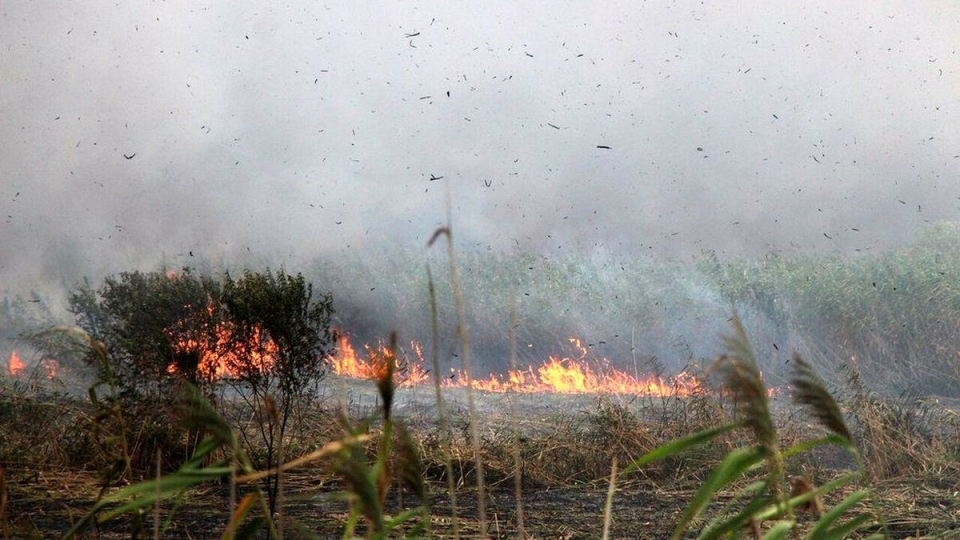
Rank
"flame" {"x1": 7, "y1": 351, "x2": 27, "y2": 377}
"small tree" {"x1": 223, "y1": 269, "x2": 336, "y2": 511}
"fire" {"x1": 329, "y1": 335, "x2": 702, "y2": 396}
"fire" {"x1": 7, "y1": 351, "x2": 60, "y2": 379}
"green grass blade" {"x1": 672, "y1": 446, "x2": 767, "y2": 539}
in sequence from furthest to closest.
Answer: "fire" {"x1": 329, "y1": 335, "x2": 702, "y2": 396}, "flame" {"x1": 7, "y1": 351, "x2": 27, "y2": 377}, "fire" {"x1": 7, "y1": 351, "x2": 60, "y2": 379}, "small tree" {"x1": 223, "y1": 269, "x2": 336, "y2": 511}, "green grass blade" {"x1": 672, "y1": 446, "x2": 767, "y2": 539}

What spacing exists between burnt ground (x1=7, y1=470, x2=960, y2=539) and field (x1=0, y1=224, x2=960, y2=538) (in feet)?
0.07

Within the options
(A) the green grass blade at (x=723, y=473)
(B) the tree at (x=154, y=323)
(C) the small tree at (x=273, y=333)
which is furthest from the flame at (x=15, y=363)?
(A) the green grass blade at (x=723, y=473)

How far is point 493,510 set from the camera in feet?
15.1

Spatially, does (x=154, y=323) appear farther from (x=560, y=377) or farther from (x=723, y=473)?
(x=723, y=473)

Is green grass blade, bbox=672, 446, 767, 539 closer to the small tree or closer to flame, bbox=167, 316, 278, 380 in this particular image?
the small tree

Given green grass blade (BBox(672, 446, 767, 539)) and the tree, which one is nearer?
green grass blade (BBox(672, 446, 767, 539))

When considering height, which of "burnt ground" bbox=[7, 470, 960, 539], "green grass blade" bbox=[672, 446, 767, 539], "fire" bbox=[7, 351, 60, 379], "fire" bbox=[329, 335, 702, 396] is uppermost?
"fire" bbox=[7, 351, 60, 379]

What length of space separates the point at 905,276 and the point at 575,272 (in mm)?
3803

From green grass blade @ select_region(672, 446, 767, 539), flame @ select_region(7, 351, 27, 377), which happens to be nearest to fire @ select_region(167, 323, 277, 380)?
flame @ select_region(7, 351, 27, 377)

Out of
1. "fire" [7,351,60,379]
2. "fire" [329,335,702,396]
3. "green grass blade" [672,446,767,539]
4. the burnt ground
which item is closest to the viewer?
"green grass blade" [672,446,767,539]

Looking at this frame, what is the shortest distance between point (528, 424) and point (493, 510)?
2.57 metres

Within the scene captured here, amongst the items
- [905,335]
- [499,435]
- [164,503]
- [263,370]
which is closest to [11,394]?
[263,370]

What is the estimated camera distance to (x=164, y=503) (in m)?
4.30

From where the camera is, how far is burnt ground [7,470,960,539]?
13.1 ft
